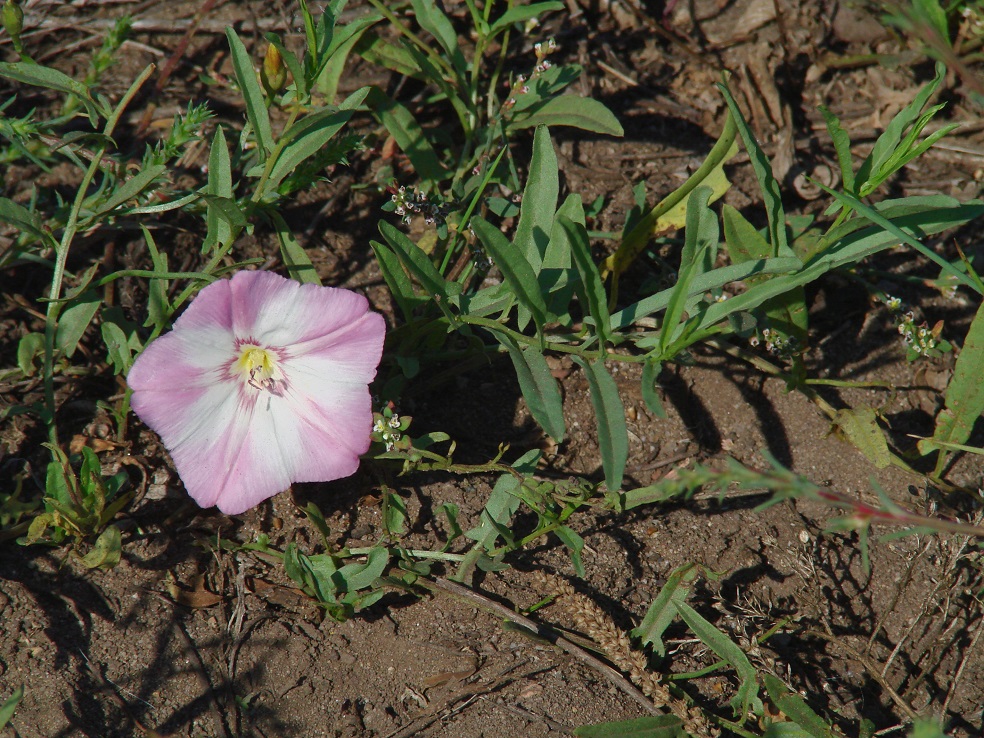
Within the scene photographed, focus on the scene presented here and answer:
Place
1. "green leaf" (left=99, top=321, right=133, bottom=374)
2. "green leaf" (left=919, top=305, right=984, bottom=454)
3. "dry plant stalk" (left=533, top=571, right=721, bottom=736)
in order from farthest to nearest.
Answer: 1. "green leaf" (left=919, top=305, right=984, bottom=454)
2. "green leaf" (left=99, top=321, right=133, bottom=374)
3. "dry plant stalk" (left=533, top=571, right=721, bottom=736)

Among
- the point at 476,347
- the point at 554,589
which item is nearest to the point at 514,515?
the point at 554,589

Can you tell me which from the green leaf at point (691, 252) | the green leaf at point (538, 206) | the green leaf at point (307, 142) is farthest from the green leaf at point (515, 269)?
the green leaf at point (307, 142)

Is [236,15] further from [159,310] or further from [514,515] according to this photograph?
[514,515]

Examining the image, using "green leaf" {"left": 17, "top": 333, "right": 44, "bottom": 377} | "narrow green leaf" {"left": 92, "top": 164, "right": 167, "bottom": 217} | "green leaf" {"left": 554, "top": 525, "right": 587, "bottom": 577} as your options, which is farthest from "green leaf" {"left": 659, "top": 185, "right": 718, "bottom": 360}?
"green leaf" {"left": 17, "top": 333, "right": 44, "bottom": 377}

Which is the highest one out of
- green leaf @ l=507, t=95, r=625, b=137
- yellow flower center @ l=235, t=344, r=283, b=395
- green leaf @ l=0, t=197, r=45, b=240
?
green leaf @ l=507, t=95, r=625, b=137

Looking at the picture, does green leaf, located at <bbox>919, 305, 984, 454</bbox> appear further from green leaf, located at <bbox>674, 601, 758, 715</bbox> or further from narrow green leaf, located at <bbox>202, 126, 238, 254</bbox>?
narrow green leaf, located at <bbox>202, 126, 238, 254</bbox>

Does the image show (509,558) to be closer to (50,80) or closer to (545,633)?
(545,633)

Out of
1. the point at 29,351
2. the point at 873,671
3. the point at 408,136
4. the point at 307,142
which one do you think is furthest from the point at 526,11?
the point at 873,671
